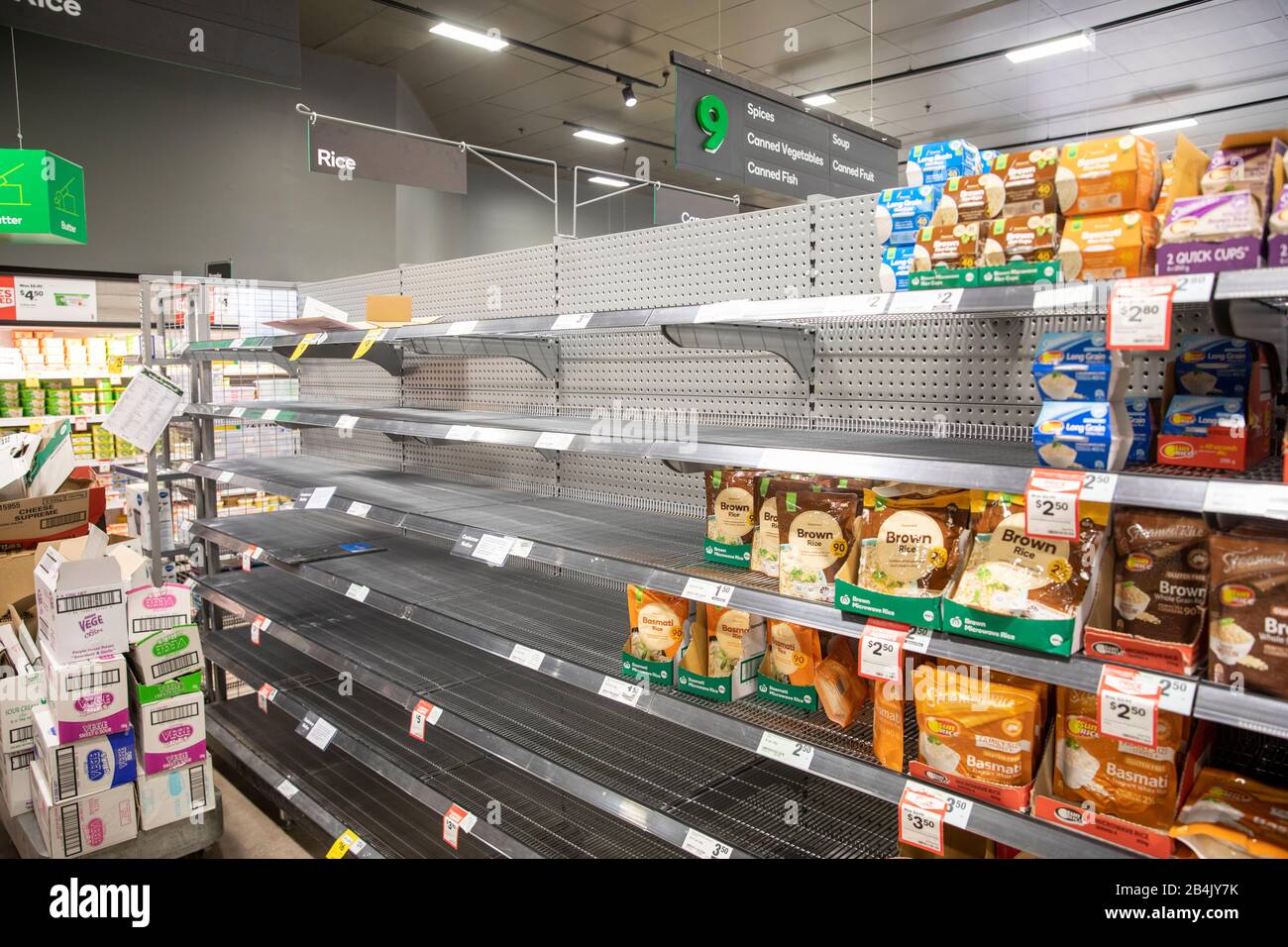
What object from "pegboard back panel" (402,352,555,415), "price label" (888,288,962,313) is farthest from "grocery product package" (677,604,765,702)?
"pegboard back panel" (402,352,555,415)

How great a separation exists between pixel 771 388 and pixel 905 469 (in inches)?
40.4

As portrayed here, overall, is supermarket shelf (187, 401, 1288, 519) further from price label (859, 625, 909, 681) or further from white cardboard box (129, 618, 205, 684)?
white cardboard box (129, 618, 205, 684)

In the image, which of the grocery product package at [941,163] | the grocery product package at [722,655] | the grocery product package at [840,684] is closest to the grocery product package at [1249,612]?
the grocery product package at [840,684]

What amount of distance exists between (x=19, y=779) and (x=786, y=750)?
8.17ft

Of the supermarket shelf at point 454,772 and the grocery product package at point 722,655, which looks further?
the supermarket shelf at point 454,772

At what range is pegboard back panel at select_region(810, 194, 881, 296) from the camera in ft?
7.13

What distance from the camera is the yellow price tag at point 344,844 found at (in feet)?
8.29

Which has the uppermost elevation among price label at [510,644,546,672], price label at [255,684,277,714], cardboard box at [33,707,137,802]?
price label at [510,644,546,672]

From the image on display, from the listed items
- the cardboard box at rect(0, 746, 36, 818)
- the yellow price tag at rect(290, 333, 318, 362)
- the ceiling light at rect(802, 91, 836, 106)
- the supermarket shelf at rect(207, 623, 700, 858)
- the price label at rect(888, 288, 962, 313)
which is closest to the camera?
the price label at rect(888, 288, 962, 313)

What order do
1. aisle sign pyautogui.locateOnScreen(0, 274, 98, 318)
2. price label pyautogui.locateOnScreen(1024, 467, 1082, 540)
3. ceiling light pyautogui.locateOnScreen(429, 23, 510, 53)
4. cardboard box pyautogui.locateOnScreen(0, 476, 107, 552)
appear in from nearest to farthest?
price label pyautogui.locateOnScreen(1024, 467, 1082, 540), cardboard box pyautogui.locateOnScreen(0, 476, 107, 552), aisle sign pyautogui.locateOnScreen(0, 274, 98, 318), ceiling light pyautogui.locateOnScreen(429, 23, 510, 53)

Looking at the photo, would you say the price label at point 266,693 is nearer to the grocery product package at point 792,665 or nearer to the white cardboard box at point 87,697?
the white cardboard box at point 87,697

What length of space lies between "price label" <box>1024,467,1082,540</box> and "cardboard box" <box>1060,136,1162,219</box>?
17.5 inches

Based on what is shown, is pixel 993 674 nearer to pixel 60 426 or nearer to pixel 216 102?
pixel 60 426

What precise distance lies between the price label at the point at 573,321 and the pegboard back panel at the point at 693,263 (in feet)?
1.91
